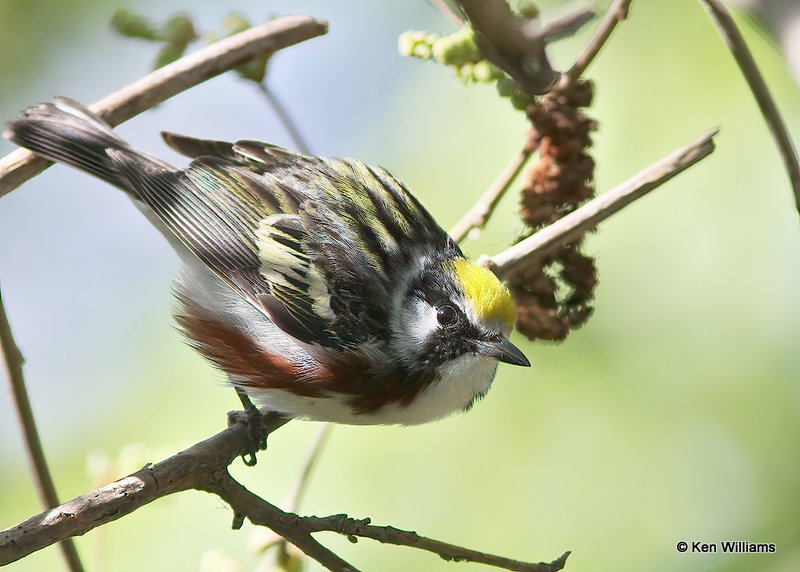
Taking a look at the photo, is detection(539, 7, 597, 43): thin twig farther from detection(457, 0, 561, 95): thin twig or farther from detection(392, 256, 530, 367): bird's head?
detection(392, 256, 530, 367): bird's head

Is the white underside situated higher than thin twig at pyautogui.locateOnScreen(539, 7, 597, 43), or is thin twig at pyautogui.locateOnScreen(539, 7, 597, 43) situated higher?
thin twig at pyautogui.locateOnScreen(539, 7, 597, 43)

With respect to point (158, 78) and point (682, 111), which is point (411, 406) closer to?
point (158, 78)

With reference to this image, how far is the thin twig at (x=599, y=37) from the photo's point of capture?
3.17m

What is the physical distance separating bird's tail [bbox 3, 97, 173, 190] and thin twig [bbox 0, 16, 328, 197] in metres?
0.14

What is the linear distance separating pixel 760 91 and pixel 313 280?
6.02 ft

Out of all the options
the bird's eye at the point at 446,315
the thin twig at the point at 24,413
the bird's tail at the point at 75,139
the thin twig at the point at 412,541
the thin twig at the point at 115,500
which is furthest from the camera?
the bird's tail at the point at 75,139

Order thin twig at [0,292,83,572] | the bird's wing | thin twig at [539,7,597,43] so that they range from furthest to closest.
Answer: the bird's wing, thin twig at [0,292,83,572], thin twig at [539,7,597,43]

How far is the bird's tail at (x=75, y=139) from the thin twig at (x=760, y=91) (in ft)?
8.39

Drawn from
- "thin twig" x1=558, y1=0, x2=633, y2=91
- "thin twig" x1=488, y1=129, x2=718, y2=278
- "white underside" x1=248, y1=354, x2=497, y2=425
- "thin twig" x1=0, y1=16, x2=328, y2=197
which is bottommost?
"white underside" x1=248, y1=354, x2=497, y2=425

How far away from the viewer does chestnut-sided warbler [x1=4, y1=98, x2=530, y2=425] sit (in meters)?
3.44

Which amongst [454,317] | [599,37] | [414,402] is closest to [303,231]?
[454,317]

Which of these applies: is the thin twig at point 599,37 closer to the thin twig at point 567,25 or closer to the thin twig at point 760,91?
the thin twig at point 760,91

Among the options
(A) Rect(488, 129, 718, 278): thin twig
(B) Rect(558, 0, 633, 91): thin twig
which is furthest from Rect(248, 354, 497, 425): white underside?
(B) Rect(558, 0, 633, 91): thin twig

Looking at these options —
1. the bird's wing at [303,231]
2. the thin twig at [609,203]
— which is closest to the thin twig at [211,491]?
the bird's wing at [303,231]
